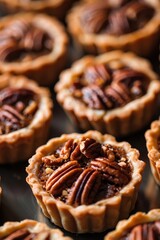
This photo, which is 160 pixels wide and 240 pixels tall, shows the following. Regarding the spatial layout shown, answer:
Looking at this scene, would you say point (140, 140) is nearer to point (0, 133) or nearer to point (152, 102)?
point (152, 102)

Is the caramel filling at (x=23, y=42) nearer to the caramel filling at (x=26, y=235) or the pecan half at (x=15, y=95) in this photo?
the pecan half at (x=15, y=95)

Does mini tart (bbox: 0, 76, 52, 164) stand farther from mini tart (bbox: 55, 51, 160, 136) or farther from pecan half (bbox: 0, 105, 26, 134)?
mini tart (bbox: 55, 51, 160, 136)

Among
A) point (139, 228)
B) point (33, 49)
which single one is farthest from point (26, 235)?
point (33, 49)

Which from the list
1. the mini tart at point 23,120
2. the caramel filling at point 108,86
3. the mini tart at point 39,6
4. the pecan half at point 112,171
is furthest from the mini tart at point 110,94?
the mini tart at point 39,6

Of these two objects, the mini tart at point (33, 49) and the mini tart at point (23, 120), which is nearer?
the mini tart at point (23, 120)

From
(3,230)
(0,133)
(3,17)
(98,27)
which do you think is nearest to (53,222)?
(3,230)
